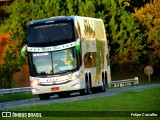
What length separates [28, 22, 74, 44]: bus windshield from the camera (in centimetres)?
3466

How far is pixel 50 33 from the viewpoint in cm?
3488

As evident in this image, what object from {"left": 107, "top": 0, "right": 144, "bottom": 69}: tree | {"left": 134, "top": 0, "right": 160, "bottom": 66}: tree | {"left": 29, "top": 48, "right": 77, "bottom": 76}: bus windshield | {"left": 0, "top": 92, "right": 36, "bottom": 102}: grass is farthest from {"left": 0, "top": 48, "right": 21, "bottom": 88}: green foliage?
{"left": 29, "top": 48, "right": 77, "bottom": 76}: bus windshield

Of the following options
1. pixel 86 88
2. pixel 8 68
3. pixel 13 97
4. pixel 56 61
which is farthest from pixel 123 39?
pixel 56 61

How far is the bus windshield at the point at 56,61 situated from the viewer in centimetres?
3453

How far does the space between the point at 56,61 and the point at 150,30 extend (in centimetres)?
3706

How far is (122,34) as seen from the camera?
66875 millimetres

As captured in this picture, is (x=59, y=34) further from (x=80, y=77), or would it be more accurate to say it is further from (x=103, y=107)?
(x=103, y=107)

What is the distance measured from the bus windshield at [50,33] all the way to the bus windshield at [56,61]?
23.4 inches

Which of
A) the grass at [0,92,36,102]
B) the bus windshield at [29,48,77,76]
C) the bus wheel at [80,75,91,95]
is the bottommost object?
the grass at [0,92,36,102]

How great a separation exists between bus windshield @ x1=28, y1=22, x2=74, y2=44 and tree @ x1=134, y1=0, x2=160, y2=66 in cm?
3498

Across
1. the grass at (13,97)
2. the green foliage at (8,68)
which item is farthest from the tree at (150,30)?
the grass at (13,97)

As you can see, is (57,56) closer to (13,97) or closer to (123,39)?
(13,97)

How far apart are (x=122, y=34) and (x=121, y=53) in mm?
1644

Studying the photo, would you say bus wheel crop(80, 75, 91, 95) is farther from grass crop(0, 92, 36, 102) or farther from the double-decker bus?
grass crop(0, 92, 36, 102)
